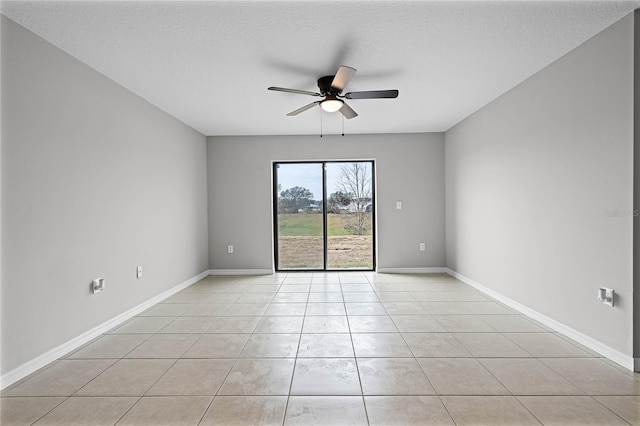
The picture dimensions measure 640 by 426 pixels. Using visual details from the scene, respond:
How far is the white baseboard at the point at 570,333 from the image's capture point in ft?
7.04

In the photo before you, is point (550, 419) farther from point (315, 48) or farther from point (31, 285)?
point (31, 285)

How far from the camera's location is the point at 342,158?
5316 millimetres

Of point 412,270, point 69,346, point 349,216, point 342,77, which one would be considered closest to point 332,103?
point 342,77

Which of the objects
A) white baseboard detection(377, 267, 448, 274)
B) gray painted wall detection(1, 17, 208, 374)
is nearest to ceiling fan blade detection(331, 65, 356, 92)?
gray painted wall detection(1, 17, 208, 374)

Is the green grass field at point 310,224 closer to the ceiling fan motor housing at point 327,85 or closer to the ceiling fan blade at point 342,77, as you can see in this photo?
the ceiling fan motor housing at point 327,85

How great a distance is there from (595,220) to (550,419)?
1520mm

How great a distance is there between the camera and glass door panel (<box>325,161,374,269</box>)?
5.50 m

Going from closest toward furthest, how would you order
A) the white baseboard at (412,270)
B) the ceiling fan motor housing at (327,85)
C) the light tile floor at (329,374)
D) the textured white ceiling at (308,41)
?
the light tile floor at (329,374), the textured white ceiling at (308,41), the ceiling fan motor housing at (327,85), the white baseboard at (412,270)

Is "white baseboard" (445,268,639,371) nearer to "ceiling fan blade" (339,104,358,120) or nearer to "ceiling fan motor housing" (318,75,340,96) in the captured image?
"ceiling fan blade" (339,104,358,120)

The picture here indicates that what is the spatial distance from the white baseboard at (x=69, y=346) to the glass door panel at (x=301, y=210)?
216 cm

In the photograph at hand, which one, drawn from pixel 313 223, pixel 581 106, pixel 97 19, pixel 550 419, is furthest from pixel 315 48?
pixel 313 223

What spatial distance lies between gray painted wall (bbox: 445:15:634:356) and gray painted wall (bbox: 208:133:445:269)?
1.22 metres

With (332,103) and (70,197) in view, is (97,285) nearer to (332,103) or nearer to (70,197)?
(70,197)

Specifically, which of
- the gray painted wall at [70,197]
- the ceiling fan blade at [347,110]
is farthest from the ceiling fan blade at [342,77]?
the gray painted wall at [70,197]
